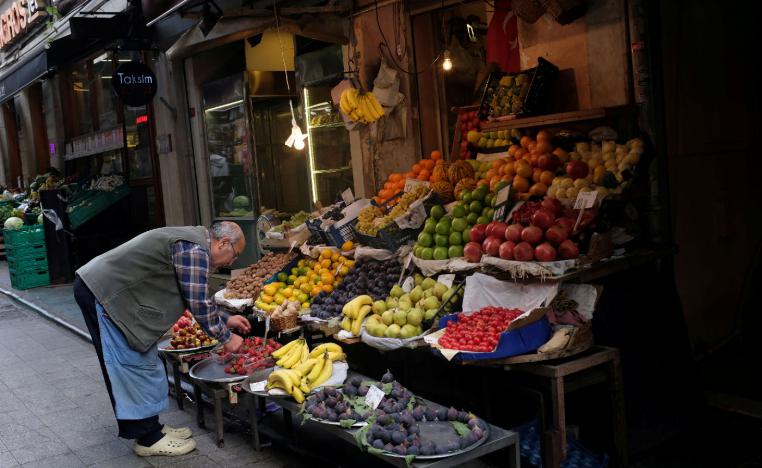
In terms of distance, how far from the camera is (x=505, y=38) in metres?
7.58

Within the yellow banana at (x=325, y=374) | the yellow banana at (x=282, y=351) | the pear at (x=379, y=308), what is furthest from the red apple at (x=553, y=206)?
the yellow banana at (x=282, y=351)

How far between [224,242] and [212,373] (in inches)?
47.8

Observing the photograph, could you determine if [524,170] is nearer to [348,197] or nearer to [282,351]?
[282,351]

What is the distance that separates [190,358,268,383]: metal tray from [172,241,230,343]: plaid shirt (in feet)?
1.62

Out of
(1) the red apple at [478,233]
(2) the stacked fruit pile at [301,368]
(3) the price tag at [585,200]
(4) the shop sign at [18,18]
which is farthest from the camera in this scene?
(4) the shop sign at [18,18]

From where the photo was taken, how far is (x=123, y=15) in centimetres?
1289

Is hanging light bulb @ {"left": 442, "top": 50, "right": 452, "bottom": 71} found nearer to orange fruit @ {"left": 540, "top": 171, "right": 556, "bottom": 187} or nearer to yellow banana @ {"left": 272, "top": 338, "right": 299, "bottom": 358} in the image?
orange fruit @ {"left": 540, "top": 171, "right": 556, "bottom": 187}

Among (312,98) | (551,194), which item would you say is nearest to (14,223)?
(312,98)

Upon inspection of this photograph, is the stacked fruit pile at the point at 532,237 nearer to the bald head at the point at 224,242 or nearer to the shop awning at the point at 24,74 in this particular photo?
the bald head at the point at 224,242

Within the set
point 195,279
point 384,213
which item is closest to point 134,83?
point 384,213

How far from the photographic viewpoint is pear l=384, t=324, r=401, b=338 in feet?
18.2

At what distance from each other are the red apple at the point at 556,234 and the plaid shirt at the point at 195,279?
253cm

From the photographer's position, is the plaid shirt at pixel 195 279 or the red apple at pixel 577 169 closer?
the plaid shirt at pixel 195 279

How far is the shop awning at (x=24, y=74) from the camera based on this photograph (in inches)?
624
